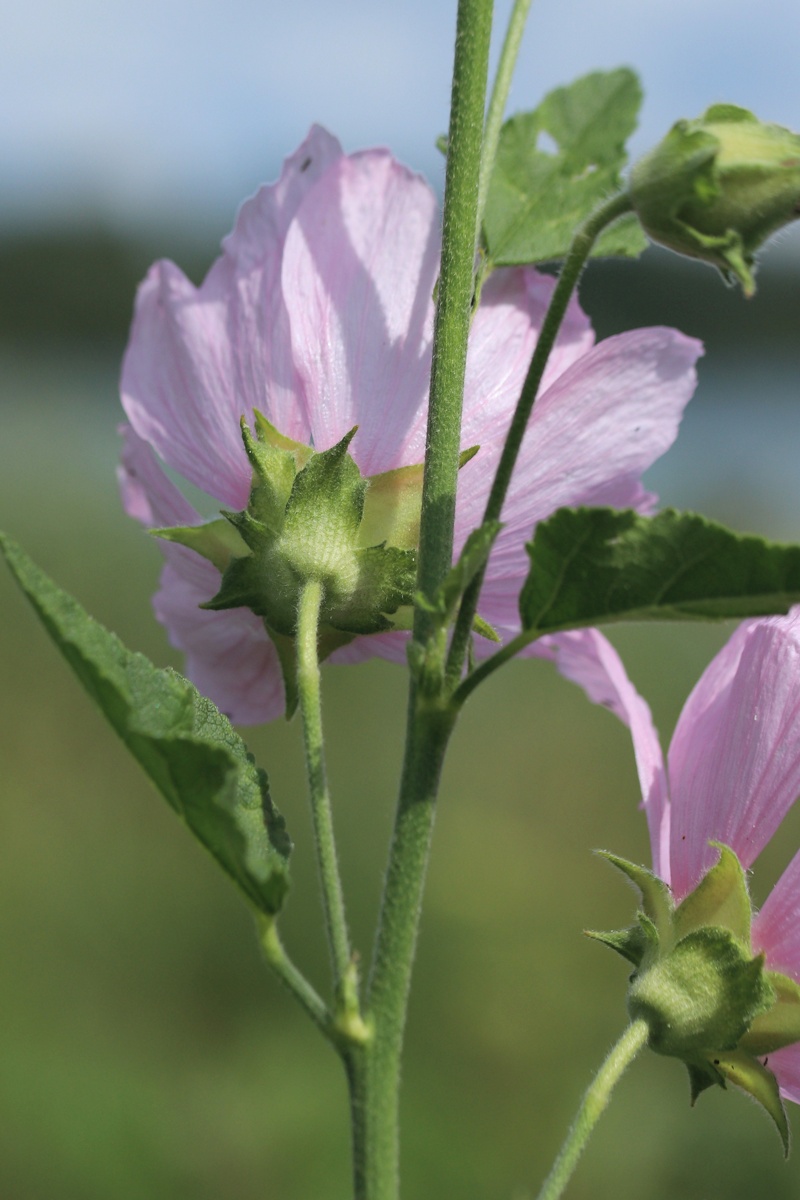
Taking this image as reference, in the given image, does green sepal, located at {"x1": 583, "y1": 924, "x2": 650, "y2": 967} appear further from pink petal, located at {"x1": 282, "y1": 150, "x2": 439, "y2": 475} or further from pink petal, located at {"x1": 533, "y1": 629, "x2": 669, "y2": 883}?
pink petal, located at {"x1": 282, "y1": 150, "x2": 439, "y2": 475}

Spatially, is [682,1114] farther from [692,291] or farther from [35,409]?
[692,291]

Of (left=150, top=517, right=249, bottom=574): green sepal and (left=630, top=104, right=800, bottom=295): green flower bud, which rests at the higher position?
(left=630, top=104, right=800, bottom=295): green flower bud

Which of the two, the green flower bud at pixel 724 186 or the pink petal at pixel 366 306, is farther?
the pink petal at pixel 366 306

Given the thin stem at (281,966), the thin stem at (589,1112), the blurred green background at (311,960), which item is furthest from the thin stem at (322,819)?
the blurred green background at (311,960)

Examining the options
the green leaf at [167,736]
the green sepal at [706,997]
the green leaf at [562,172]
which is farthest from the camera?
the green leaf at [562,172]

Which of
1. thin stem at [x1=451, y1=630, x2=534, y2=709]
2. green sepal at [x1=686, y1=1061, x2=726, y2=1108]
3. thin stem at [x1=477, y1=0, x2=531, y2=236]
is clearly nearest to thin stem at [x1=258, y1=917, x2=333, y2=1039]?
thin stem at [x1=451, y1=630, x2=534, y2=709]

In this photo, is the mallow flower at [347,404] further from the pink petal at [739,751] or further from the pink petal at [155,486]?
the pink petal at [739,751]

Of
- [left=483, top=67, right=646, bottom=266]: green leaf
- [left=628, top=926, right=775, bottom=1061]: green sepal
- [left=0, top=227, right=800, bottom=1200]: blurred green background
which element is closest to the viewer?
[left=628, top=926, right=775, bottom=1061]: green sepal
